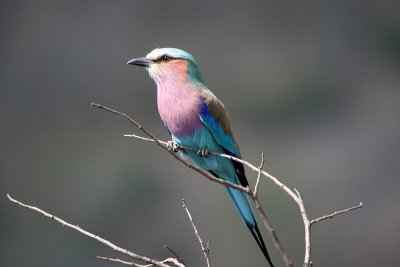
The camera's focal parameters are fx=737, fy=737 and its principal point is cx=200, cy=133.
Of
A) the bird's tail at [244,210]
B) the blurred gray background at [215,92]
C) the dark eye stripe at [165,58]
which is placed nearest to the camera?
the bird's tail at [244,210]

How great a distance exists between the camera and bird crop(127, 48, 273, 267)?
1.80 m

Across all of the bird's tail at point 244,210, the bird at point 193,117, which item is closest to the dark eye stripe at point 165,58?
the bird at point 193,117

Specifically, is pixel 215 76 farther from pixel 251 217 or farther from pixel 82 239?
pixel 251 217

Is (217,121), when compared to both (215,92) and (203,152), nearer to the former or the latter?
(203,152)

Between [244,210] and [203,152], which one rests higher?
[203,152]

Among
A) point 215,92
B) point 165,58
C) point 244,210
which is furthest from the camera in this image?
point 215,92

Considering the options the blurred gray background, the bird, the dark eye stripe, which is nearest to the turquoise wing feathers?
the bird

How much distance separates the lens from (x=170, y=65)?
1.89 metres

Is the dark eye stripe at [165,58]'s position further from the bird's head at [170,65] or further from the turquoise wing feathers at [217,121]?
the turquoise wing feathers at [217,121]

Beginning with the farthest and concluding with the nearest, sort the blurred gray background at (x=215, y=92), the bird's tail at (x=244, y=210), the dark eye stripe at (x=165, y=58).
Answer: the blurred gray background at (x=215, y=92)
the dark eye stripe at (x=165, y=58)
the bird's tail at (x=244, y=210)

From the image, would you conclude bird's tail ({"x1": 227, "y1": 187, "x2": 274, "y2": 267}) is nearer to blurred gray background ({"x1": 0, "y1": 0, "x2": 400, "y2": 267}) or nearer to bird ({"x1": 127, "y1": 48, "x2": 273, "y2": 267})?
bird ({"x1": 127, "y1": 48, "x2": 273, "y2": 267})

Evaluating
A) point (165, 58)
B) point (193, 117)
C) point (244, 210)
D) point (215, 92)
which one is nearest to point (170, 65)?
point (165, 58)

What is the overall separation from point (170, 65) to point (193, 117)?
6.6 inches

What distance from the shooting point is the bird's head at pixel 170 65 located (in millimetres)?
1869
